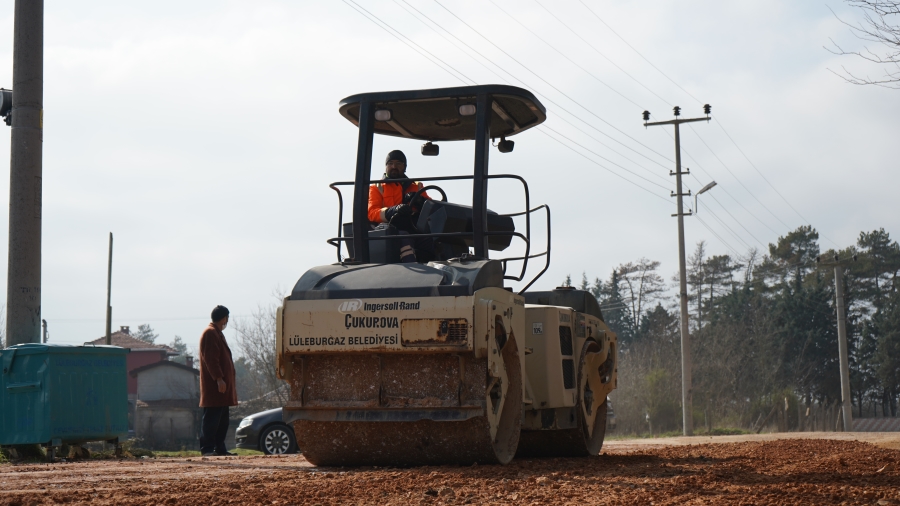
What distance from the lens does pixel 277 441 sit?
14.4 m

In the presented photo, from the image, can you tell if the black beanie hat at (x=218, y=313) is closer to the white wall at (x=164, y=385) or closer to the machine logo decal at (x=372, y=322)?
the machine logo decal at (x=372, y=322)

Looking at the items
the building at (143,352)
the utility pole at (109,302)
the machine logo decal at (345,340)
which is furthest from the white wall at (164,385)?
the machine logo decal at (345,340)

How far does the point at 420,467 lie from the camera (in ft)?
24.2

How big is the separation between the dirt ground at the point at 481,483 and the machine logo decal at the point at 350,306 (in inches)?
43.8

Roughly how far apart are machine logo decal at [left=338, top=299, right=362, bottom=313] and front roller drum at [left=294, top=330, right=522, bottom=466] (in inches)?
33.1

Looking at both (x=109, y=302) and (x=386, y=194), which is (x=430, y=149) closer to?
(x=386, y=194)

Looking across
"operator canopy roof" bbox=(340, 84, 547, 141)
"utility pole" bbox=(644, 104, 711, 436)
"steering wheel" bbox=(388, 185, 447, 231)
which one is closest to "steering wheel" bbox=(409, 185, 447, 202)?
"steering wheel" bbox=(388, 185, 447, 231)

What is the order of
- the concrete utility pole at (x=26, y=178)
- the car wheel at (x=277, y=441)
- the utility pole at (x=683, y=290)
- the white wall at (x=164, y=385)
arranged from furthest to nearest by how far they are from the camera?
the white wall at (x=164, y=385) < the utility pole at (x=683, y=290) < the car wheel at (x=277, y=441) < the concrete utility pole at (x=26, y=178)

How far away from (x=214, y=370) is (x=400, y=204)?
14.0 feet

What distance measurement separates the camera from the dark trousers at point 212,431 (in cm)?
1162

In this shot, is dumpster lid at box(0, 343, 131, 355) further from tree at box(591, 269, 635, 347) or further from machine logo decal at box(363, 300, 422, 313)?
tree at box(591, 269, 635, 347)

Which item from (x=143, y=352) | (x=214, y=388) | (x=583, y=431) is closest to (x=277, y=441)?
(x=214, y=388)

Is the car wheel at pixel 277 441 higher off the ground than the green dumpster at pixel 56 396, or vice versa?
the green dumpster at pixel 56 396

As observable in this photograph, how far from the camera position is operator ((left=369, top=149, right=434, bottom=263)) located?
8.29 metres
